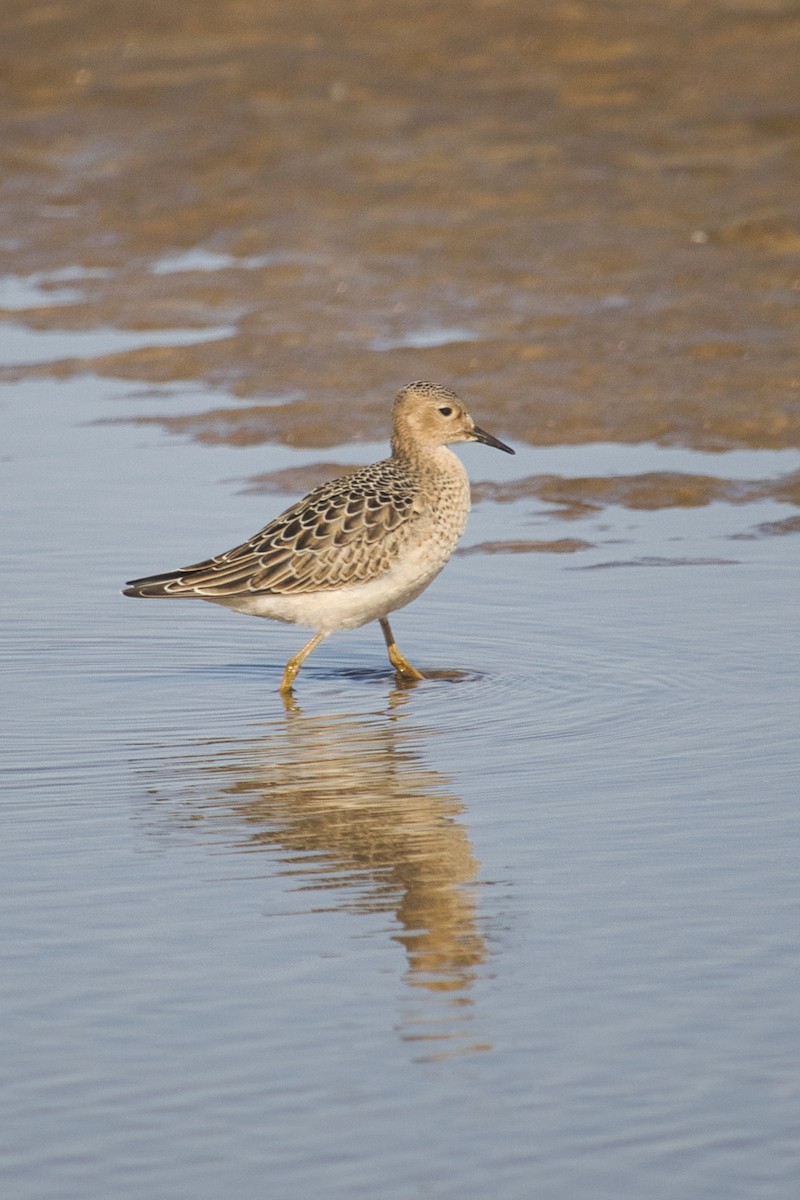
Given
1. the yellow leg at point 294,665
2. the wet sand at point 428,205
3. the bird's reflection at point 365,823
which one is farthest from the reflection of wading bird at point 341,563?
the wet sand at point 428,205

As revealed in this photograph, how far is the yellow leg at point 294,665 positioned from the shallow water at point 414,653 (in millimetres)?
212

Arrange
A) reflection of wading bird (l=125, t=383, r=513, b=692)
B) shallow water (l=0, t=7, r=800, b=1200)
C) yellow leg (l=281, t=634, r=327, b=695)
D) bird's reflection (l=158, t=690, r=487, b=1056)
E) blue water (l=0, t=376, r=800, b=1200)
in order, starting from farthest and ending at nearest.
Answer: reflection of wading bird (l=125, t=383, r=513, b=692), yellow leg (l=281, t=634, r=327, b=695), bird's reflection (l=158, t=690, r=487, b=1056), shallow water (l=0, t=7, r=800, b=1200), blue water (l=0, t=376, r=800, b=1200)

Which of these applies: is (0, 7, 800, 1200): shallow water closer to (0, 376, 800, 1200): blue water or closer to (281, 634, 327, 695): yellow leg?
(0, 376, 800, 1200): blue water

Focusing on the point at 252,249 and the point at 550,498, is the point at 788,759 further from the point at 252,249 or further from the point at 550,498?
the point at 252,249

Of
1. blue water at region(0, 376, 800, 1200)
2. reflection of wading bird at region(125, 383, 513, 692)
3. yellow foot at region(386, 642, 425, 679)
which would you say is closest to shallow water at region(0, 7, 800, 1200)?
blue water at region(0, 376, 800, 1200)

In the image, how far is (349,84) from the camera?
22781 mm

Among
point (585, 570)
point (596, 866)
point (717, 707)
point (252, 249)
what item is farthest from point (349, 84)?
point (596, 866)

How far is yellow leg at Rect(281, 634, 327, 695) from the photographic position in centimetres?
1005

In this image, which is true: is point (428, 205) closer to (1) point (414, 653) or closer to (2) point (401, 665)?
(1) point (414, 653)

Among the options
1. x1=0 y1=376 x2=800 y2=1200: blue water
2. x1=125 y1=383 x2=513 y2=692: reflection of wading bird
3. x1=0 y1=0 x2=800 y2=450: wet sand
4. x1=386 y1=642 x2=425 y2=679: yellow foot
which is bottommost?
x1=0 y1=376 x2=800 y2=1200: blue water

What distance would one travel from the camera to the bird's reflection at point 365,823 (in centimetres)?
648

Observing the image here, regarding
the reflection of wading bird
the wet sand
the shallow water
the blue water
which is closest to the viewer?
the blue water

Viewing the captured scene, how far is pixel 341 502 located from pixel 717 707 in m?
2.38

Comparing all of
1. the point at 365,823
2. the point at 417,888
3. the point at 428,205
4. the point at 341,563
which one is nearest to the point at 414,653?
the point at 341,563
